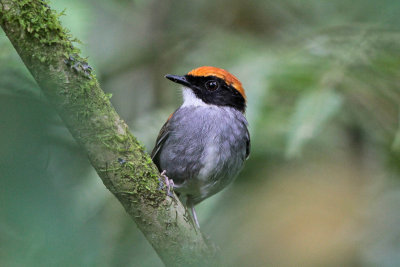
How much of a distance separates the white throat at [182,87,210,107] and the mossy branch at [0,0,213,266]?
71.3 inches

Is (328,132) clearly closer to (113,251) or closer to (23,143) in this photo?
(113,251)

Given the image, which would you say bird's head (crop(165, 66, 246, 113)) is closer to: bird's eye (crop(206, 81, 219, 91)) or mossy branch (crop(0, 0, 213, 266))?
bird's eye (crop(206, 81, 219, 91))

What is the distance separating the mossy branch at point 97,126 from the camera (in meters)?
2.07

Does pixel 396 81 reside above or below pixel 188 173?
above

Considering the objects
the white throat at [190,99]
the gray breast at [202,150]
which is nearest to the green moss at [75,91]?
the gray breast at [202,150]

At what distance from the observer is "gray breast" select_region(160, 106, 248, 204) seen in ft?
13.1

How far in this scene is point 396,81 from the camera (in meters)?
4.12

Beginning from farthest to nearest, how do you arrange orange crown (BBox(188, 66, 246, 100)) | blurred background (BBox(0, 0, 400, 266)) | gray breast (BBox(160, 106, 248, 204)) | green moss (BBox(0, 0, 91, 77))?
1. orange crown (BBox(188, 66, 246, 100))
2. gray breast (BBox(160, 106, 248, 204))
3. blurred background (BBox(0, 0, 400, 266))
4. green moss (BBox(0, 0, 91, 77))

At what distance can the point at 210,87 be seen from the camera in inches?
174

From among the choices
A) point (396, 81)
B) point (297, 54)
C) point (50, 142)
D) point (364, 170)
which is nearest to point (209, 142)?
point (297, 54)

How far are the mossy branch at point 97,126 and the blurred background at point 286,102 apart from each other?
0.20 m

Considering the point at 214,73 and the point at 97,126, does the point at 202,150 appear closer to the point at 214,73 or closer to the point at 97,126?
the point at 214,73

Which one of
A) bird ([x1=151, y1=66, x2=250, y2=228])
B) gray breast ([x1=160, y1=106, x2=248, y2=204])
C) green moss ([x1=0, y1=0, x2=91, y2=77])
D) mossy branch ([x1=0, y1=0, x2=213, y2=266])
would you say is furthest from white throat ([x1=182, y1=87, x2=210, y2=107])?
green moss ([x1=0, y1=0, x2=91, y2=77])

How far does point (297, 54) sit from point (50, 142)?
3683 mm
